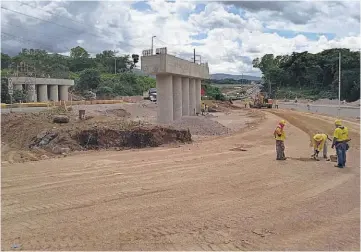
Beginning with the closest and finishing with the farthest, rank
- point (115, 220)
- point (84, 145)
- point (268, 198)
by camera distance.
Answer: point (115, 220)
point (268, 198)
point (84, 145)

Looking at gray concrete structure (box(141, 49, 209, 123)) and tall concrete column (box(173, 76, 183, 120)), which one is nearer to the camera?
gray concrete structure (box(141, 49, 209, 123))

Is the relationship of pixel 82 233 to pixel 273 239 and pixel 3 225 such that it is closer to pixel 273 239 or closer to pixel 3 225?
pixel 3 225

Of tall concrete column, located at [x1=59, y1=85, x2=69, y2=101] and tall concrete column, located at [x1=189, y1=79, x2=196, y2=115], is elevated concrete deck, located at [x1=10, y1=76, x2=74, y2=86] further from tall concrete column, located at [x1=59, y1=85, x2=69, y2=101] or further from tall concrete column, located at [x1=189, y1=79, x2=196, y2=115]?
tall concrete column, located at [x1=189, y1=79, x2=196, y2=115]

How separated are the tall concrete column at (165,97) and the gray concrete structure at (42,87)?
28.3 metres

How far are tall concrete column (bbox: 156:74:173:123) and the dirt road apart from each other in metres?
13.1

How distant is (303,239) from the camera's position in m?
6.73

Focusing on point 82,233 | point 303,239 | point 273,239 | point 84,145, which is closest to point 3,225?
point 82,233

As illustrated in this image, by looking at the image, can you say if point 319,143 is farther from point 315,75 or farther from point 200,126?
point 315,75

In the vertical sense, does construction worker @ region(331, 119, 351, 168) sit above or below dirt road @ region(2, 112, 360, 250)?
above

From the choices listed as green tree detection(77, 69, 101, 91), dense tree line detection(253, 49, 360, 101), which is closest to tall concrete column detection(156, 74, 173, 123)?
dense tree line detection(253, 49, 360, 101)

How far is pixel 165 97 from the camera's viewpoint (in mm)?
27344

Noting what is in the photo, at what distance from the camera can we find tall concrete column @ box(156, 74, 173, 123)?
89.8ft

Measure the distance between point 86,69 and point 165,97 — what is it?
55.0 metres

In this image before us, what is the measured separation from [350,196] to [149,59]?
61.4 feet
